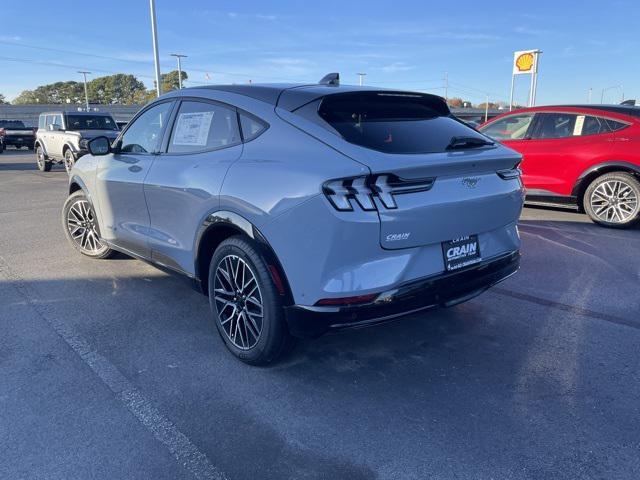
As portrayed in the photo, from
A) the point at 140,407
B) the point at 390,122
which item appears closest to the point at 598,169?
the point at 390,122

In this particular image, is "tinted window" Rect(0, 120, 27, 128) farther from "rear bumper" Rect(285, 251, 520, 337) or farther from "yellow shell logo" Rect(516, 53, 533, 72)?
"rear bumper" Rect(285, 251, 520, 337)

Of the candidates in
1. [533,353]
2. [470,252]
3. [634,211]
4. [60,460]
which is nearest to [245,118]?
[470,252]

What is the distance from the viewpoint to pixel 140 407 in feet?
8.86

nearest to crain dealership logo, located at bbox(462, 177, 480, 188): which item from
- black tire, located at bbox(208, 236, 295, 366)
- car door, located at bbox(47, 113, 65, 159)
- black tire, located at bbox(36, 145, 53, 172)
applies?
black tire, located at bbox(208, 236, 295, 366)

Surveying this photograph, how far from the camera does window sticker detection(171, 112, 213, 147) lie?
3.44m

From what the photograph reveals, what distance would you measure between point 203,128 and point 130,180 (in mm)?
1041

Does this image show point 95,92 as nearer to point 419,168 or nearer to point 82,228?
point 82,228

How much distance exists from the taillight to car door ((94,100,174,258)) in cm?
202

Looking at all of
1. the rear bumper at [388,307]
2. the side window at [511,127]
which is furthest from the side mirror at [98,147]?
the side window at [511,127]

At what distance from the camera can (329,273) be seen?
252cm

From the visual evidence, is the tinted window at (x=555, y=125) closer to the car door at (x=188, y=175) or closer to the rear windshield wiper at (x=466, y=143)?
the rear windshield wiper at (x=466, y=143)

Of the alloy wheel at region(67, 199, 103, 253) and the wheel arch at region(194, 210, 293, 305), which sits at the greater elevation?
the wheel arch at region(194, 210, 293, 305)

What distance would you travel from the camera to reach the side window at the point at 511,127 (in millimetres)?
7930

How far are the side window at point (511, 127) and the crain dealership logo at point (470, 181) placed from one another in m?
5.64
